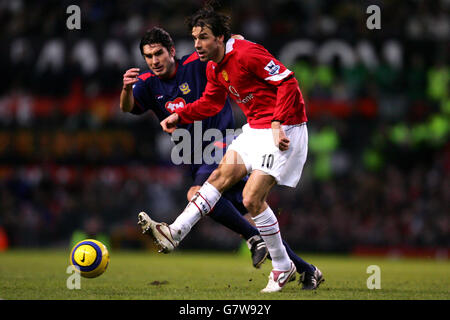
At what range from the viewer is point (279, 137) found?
20.0 ft

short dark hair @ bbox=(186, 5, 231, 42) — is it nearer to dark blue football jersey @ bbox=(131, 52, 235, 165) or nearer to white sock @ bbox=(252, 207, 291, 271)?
dark blue football jersey @ bbox=(131, 52, 235, 165)

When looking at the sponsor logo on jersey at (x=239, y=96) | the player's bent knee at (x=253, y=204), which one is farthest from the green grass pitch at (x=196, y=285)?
the sponsor logo on jersey at (x=239, y=96)

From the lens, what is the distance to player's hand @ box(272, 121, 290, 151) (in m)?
6.11

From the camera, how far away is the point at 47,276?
802 cm

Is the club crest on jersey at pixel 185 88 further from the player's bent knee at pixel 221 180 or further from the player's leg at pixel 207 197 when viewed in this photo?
the player's bent knee at pixel 221 180

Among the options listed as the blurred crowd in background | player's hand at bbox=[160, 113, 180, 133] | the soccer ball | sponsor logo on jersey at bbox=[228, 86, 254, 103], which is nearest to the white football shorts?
sponsor logo on jersey at bbox=[228, 86, 254, 103]

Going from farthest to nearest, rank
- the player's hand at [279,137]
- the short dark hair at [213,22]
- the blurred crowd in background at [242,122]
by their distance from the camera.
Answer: the blurred crowd in background at [242,122]
the short dark hair at [213,22]
the player's hand at [279,137]

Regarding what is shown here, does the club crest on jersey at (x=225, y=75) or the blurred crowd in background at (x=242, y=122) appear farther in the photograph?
the blurred crowd in background at (x=242, y=122)

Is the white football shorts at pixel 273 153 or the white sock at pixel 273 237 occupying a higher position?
the white football shorts at pixel 273 153

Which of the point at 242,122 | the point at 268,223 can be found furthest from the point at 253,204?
the point at 242,122

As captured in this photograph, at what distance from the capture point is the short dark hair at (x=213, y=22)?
641cm

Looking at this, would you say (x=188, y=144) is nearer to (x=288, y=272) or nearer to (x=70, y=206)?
(x=288, y=272)

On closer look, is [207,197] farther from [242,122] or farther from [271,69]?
[242,122]

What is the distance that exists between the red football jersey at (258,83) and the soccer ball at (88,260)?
1916 millimetres
